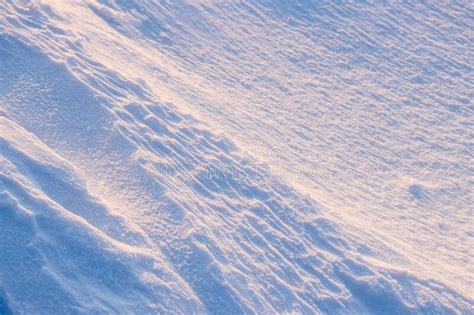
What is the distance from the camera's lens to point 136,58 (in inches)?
154

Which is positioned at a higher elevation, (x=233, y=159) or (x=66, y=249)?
(x=233, y=159)

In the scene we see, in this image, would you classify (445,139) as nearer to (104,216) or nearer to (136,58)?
(136,58)

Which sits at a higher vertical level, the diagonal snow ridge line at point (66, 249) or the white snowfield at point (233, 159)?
the white snowfield at point (233, 159)

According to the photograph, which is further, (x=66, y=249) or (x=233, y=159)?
(x=233, y=159)

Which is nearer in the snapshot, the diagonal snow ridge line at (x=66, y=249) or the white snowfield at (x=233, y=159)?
the diagonal snow ridge line at (x=66, y=249)

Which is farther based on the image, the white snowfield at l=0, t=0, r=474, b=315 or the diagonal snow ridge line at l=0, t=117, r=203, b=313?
the white snowfield at l=0, t=0, r=474, b=315

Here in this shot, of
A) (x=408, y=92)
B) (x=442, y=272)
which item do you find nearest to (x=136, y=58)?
(x=408, y=92)

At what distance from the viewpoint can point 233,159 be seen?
10.7ft

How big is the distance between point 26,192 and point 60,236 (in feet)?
0.94

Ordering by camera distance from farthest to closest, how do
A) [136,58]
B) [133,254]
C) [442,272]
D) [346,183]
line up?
[136,58] → [346,183] → [442,272] → [133,254]

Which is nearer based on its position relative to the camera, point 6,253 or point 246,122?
point 6,253

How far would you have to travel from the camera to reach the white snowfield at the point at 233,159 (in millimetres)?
2576

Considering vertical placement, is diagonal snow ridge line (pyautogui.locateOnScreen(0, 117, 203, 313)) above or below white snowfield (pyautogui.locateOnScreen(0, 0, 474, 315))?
below

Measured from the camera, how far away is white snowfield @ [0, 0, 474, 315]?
8.45 ft
